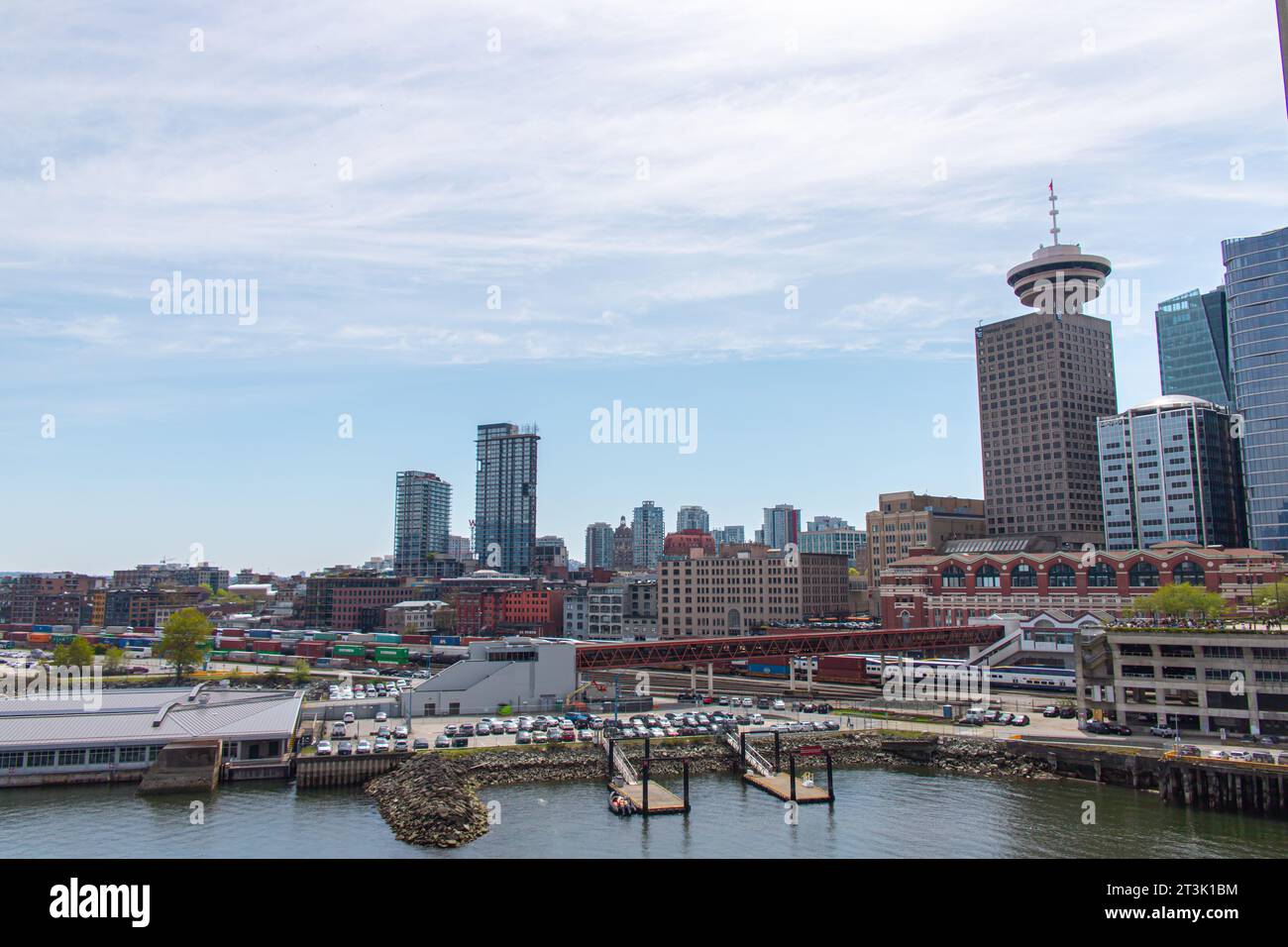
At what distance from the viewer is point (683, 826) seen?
37.6 meters

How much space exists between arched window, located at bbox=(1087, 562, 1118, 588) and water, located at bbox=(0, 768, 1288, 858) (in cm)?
5036

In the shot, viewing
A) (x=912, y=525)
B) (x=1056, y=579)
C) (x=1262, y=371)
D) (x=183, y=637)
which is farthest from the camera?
(x=912, y=525)

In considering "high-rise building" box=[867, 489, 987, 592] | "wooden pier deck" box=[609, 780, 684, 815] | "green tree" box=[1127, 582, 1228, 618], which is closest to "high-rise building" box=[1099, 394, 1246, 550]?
"high-rise building" box=[867, 489, 987, 592]

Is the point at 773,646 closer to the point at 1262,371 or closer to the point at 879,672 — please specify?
the point at 879,672

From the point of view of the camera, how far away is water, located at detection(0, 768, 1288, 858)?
33719 mm

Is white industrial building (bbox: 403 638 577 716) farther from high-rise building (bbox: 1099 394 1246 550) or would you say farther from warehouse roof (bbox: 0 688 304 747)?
high-rise building (bbox: 1099 394 1246 550)

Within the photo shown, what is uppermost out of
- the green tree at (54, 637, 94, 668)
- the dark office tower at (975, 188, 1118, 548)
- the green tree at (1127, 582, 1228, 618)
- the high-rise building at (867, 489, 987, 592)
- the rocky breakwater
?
the dark office tower at (975, 188, 1118, 548)

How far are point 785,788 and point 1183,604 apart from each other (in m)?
45.1

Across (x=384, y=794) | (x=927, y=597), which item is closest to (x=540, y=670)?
(x=384, y=794)

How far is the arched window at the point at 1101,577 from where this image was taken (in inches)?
3501

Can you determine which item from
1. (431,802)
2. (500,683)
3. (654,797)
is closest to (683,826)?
(654,797)

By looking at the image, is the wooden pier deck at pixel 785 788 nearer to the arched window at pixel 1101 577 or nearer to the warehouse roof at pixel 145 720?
the warehouse roof at pixel 145 720

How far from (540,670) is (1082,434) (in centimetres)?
11979
